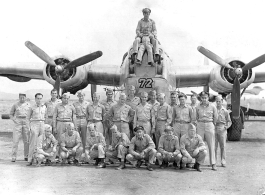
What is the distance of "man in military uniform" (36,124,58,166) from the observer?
7.29 metres

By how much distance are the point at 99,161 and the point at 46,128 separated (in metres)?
1.35

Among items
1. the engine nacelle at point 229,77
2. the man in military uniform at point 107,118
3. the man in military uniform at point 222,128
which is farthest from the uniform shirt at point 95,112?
the engine nacelle at point 229,77

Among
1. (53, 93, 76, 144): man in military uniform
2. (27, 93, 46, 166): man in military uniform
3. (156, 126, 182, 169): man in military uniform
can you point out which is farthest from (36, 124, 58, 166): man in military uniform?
(156, 126, 182, 169): man in military uniform

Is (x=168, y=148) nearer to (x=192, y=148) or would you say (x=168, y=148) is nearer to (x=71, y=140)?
(x=192, y=148)

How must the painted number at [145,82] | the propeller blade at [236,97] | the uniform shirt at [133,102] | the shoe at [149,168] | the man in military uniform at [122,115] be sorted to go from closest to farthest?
the shoe at [149,168], the man in military uniform at [122,115], the uniform shirt at [133,102], the painted number at [145,82], the propeller blade at [236,97]

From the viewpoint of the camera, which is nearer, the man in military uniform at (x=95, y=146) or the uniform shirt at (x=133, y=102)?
the man in military uniform at (x=95, y=146)

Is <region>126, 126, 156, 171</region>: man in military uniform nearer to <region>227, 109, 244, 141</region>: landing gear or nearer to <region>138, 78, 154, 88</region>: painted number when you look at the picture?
<region>138, 78, 154, 88</region>: painted number

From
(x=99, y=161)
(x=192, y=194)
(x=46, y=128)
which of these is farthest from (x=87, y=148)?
(x=192, y=194)

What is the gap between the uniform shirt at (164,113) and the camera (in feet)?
25.2

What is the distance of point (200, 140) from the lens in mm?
7188

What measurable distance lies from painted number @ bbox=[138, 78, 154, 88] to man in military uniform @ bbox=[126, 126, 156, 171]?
2.55 metres

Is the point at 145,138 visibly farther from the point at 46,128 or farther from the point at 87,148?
the point at 46,128

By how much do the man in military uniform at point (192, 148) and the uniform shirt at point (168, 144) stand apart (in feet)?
0.37

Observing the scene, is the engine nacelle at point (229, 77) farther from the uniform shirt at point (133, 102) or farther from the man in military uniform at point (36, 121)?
the man in military uniform at point (36, 121)
